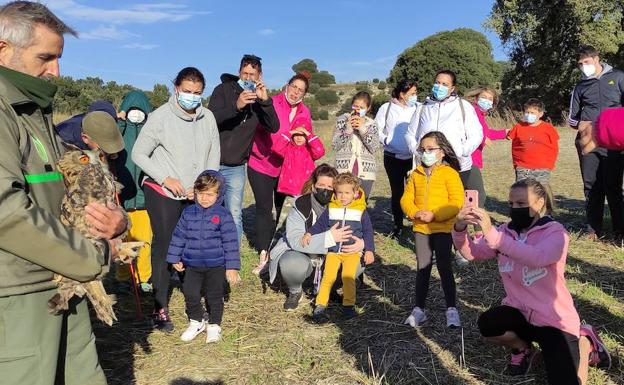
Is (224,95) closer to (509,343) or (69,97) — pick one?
(509,343)

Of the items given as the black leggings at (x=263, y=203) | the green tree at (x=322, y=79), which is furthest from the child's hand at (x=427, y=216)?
the green tree at (x=322, y=79)

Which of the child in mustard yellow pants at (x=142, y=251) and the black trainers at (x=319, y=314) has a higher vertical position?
the child in mustard yellow pants at (x=142, y=251)

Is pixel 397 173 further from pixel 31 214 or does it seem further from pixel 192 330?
pixel 31 214

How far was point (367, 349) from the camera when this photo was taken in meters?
3.81

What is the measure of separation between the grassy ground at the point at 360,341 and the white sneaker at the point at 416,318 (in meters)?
0.08

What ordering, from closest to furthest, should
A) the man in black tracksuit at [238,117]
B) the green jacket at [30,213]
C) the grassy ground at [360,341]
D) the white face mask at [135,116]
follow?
the green jacket at [30,213] < the grassy ground at [360,341] < the man in black tracksuit at [238,117] < the white face mask at [135,116]

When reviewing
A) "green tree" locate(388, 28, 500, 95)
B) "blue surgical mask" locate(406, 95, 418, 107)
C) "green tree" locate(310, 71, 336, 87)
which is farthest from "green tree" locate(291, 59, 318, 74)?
"blue surgical mask" locate(406, 95, 418, 107)

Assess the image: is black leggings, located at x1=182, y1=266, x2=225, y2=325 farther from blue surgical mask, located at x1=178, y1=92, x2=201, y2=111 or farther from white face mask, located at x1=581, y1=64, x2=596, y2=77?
white face mask, located at x1=581, y1=64, x2=596, y2=77

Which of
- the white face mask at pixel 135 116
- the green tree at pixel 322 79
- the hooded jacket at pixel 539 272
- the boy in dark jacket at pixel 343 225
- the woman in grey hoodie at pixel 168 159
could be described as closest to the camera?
the hooded jacket at pixel 539 272

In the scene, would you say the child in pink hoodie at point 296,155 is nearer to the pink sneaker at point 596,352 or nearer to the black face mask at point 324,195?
the black face mask at point 324,195

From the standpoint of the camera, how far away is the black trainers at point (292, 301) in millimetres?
4695

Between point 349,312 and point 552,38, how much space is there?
23322mm

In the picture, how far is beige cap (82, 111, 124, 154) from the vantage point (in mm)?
4180

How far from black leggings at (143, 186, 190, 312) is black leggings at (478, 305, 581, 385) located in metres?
2.60
